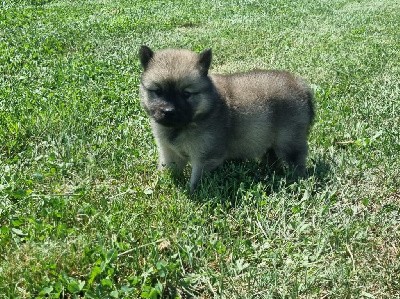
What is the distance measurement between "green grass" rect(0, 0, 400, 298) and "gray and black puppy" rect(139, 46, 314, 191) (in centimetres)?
22

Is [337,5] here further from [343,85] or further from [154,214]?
[154,214]

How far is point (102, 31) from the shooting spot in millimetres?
10594

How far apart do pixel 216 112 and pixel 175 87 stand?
44 centimetres

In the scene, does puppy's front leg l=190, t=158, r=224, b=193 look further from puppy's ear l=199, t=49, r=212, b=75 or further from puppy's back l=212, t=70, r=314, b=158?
puppy's ear l=199, t=49, r=212, b=75

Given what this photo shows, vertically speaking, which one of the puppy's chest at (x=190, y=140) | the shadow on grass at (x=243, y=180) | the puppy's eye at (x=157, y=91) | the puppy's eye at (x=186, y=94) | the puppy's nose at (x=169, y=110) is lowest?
the shadow on grass at (x=243, y=180)

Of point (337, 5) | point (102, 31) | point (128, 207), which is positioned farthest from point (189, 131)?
point (337, 5)

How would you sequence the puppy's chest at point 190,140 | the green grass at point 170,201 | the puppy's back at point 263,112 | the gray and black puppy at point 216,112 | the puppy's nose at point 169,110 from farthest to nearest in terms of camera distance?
the puppy's back at point 263,112, the puppy's chest at point 190,140, the gray and black puppy at point 216,112, the puppy's nose at point 169,110, the green grass at point 170,201

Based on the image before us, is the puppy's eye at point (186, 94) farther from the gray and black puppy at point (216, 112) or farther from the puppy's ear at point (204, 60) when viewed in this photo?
the puppy's ear at point (204, 60)

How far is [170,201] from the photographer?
3852 mm

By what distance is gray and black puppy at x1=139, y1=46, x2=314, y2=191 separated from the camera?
159 inches

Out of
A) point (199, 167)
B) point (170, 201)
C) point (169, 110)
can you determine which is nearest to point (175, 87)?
point (169, 110)

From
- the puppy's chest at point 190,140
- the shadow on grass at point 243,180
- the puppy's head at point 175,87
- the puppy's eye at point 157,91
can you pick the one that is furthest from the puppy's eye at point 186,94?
the shadow on grass at point 243,180

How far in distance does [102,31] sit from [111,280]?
862cm

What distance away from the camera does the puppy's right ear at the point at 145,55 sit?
4.20 meters
